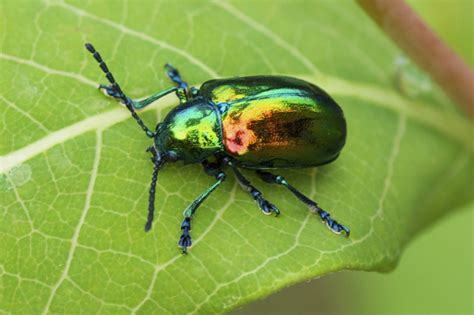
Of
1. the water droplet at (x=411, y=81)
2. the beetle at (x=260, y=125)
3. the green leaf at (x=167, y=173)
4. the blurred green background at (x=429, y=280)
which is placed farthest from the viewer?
the blurred green background at (x=429, y=280)

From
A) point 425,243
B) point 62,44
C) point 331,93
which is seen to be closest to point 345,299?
point 425,243

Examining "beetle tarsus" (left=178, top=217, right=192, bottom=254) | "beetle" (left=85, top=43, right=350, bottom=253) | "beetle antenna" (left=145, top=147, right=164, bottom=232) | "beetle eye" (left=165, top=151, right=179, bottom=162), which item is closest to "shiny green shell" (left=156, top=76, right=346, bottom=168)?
"beetle" (left=85, top=43, right=350, bottom=253)

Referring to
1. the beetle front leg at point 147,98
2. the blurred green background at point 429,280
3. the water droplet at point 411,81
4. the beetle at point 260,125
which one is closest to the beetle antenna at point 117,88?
the beetle front leg at point 147,98

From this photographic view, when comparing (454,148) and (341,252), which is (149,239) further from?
(454,148)

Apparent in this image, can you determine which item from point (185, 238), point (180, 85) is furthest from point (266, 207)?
point (180, 85)

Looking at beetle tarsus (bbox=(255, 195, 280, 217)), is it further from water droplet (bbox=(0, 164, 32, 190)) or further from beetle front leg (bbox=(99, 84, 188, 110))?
water droplet (bbox=(0, 164, 32, 190))

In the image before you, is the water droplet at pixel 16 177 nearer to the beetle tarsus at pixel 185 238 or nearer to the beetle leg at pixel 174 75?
the beetle tarsus at pixel 185 238

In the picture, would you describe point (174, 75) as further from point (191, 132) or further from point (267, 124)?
point (267, 124)
